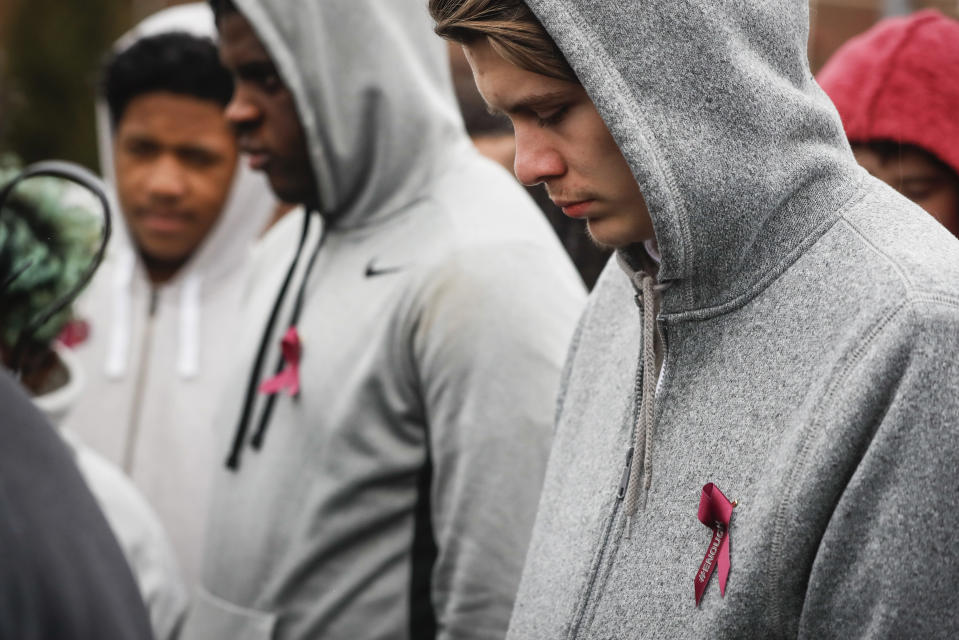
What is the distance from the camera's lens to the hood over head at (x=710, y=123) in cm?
142

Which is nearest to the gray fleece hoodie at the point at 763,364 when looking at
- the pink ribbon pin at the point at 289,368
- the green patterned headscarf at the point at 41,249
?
the pink ribbon pin at the point at 289,368

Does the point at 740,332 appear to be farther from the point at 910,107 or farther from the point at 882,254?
the point at 910,107

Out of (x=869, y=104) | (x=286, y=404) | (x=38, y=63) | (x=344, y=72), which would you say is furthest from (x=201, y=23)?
(x=38, y=63)

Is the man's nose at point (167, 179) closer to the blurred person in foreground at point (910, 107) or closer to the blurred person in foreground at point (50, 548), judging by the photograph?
the blurred person in foreground at point (910, 107)

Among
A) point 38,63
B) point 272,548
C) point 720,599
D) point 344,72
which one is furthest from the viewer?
point 38,63

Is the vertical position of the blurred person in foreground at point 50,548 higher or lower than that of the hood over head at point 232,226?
higher

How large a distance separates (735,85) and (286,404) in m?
1.40

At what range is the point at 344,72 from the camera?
8.50ft

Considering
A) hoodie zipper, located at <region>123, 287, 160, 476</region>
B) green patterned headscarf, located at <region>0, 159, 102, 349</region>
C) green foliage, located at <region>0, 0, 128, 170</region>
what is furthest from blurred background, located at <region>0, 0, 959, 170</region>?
green patterned headscarf, located at <region>0, 159, 102, 349</region>

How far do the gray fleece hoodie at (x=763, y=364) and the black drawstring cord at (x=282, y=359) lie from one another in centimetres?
107

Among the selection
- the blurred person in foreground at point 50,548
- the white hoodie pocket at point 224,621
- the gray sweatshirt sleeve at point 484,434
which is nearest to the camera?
the blurred person in foreground at point 50,548

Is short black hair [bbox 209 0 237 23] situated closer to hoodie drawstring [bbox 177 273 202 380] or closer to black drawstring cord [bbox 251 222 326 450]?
black drawstring cord [bbox 251 222 326 450]

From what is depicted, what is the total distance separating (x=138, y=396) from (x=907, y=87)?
2508 mm

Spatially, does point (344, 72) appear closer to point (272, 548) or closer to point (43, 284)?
point (43, 284)
